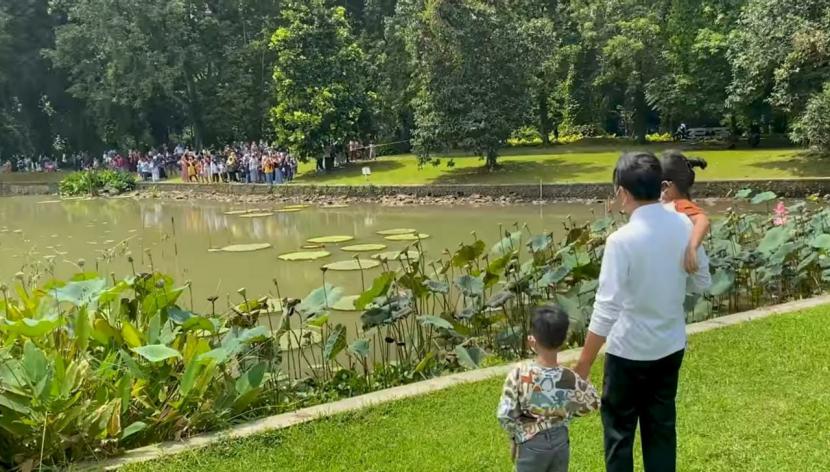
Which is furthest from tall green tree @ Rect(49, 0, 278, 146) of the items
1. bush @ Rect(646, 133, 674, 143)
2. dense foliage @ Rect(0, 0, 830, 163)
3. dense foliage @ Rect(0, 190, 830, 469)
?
dense foliage @ Rect(0, 190, 830, 469)

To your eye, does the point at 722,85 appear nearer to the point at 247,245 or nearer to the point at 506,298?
the point at 247,245

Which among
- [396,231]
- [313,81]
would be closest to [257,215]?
[396,231]

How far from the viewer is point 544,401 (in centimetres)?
253

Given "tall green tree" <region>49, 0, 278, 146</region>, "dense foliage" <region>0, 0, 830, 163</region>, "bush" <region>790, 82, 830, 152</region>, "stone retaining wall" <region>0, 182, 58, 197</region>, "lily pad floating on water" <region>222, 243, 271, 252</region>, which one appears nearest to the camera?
"lily pad floating on water" <region>222, 243, 271, 252</region>

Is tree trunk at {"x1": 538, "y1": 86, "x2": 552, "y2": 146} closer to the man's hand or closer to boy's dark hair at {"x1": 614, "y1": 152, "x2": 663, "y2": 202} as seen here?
boy's dark hair at {"x1": 614, "y1": 152, "x2": 663, "y2": 202}

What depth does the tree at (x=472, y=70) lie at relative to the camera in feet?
71.3

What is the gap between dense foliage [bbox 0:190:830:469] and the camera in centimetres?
363

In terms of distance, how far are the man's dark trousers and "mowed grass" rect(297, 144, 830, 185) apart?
1666 centimetres

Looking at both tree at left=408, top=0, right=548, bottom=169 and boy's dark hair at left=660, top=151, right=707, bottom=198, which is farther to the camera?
tree at left=408, top=0, right=548, bottom=169

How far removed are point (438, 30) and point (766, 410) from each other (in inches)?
754

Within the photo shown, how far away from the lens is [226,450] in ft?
12.1

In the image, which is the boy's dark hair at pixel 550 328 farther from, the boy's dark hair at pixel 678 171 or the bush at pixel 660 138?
the bush at pixel 660 138

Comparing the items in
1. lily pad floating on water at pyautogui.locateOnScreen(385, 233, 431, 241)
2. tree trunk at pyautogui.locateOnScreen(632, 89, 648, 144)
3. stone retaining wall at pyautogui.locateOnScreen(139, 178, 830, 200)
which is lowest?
lily pad floating on water at pyautogui.locateOnScreen(385, 233, 431, 241)

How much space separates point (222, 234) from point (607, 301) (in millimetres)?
13799
